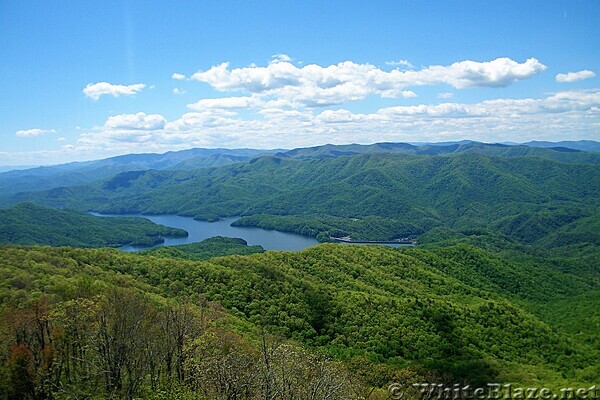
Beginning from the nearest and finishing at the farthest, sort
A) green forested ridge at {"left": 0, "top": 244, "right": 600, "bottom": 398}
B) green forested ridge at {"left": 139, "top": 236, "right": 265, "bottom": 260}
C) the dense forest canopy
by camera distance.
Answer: the dense forest canopy → green forested ridge at {"left": 0, "top": 244, "right": 600, "bottom": 398} → green forested ridge at {"left": 139, "top": 236, "right": 265, "bottom": 260}

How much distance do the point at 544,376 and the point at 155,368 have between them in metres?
48.5

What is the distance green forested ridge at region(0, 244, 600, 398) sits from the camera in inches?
1940

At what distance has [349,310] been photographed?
6506cm

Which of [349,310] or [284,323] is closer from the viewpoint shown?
[284,323]

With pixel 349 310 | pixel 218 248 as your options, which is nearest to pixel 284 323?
pixel 349 310

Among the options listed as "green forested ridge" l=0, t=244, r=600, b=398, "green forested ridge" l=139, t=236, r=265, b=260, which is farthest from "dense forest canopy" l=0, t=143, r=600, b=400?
"green forested ridge" l=139, t=236, r=265, b=260

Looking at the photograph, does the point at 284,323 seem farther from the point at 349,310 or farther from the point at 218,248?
the point at 218,248

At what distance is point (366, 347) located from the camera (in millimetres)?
56750

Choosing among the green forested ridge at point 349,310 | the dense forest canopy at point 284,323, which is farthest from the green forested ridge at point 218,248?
the green forested ridge at point 349,310

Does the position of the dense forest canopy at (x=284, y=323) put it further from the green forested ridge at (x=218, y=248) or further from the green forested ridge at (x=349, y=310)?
the green forested ridge at (x=218, y=248)

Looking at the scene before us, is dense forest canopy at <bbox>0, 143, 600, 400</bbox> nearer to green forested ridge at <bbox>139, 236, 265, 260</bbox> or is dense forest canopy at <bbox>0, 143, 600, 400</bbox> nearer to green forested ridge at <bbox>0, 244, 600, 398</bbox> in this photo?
green forested ridge at <bbox>0, 244, 600, 398</bbox>

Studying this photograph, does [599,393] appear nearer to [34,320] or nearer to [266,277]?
[266,277]

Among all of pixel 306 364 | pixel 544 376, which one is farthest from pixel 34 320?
pixel 544 376

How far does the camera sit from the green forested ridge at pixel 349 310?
4927 centimetres
